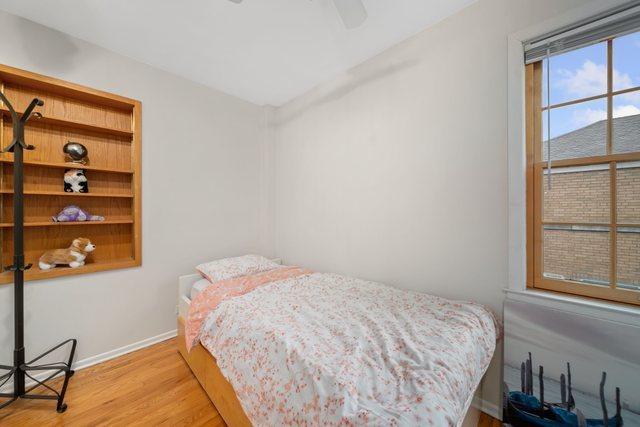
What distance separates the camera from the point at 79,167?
1.90 meters

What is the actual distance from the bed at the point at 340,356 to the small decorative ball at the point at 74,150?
4.88 ft

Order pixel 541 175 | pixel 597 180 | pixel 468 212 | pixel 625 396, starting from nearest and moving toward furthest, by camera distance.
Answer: pixel 625 396 < pixel 597 180 < pixel 541 175 < pixel 468 212

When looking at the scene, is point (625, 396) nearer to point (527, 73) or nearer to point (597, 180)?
point (597, 180)

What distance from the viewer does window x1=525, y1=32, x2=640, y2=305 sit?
1.21 metres

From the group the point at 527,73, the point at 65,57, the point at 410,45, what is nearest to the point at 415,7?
the point at 410,45

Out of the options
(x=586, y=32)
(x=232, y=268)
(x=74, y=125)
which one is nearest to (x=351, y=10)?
(x=586, y=32)

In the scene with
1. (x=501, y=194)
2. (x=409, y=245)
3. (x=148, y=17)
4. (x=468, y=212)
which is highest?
(x=148, y=17)

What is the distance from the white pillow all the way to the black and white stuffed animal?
1.12 metres

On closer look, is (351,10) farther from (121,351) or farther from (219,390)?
(121,351)

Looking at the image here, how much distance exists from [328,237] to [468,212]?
130 cm

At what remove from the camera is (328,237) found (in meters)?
2.52

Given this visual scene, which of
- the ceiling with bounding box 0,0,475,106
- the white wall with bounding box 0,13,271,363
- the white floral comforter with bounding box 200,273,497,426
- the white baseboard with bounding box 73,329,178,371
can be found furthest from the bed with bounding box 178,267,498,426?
the ceiling with bounding box 0,0,475,106

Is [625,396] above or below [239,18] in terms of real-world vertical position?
below

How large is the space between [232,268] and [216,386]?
96 cm
